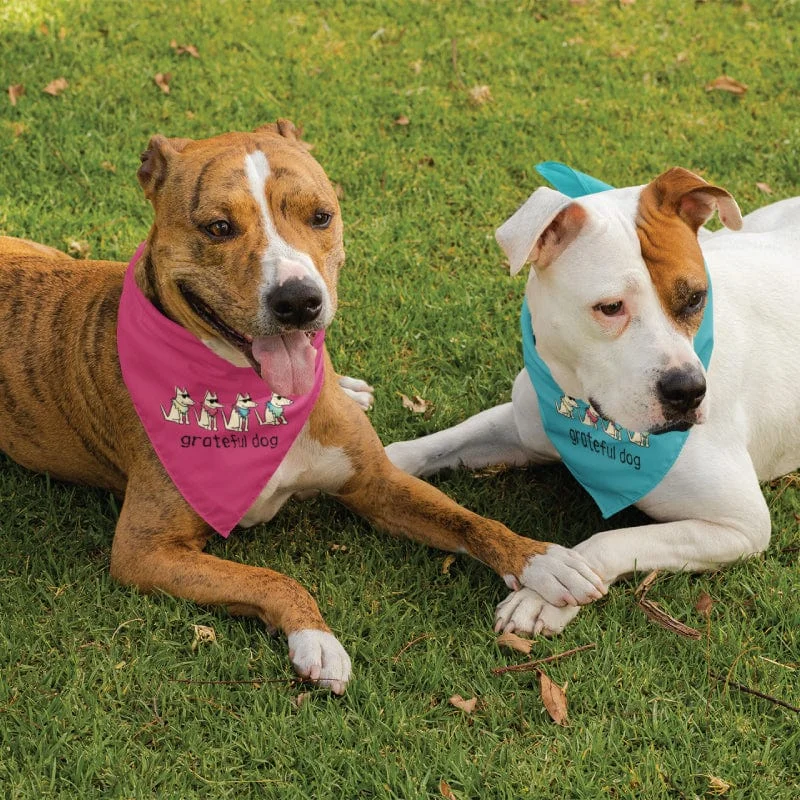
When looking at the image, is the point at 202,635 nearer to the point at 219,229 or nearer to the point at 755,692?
the point at 219,229

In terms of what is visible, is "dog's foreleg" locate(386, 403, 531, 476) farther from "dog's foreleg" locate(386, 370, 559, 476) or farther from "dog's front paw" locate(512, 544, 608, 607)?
"dog's front paw" locate(512, 544, 608, 607)

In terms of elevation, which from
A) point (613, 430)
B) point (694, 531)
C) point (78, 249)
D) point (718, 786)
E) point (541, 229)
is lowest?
point (78, 249)

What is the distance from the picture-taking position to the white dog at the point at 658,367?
141 inches

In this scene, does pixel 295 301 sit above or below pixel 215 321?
above

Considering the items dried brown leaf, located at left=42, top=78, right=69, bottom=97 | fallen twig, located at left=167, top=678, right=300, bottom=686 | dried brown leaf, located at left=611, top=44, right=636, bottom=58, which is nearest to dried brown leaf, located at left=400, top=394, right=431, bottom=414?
fallen twig, located at left=167, top=678, right=300, bottom=686

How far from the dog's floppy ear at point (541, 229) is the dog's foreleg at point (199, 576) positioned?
1414mm

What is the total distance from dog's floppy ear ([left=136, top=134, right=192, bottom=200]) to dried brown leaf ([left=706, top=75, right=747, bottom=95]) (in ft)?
16.9

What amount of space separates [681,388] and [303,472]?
4.95 feet

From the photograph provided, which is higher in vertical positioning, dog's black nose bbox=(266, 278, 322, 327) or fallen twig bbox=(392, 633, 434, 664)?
dog's black nose bbox=(266, 278, 322, 327)

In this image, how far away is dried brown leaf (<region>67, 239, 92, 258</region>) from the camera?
19.7ft

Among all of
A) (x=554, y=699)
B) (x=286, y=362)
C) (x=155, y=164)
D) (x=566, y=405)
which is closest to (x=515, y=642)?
(x=554, y=699)

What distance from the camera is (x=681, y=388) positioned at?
3.53 metres

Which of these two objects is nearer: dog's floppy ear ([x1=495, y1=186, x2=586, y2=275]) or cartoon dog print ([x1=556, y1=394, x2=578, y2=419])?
dog's floppy ear ([x1=495, y1=186, x2=586, y2=275])

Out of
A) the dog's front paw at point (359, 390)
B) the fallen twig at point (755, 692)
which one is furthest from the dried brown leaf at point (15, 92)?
the fallen twig at point (755, 692)
